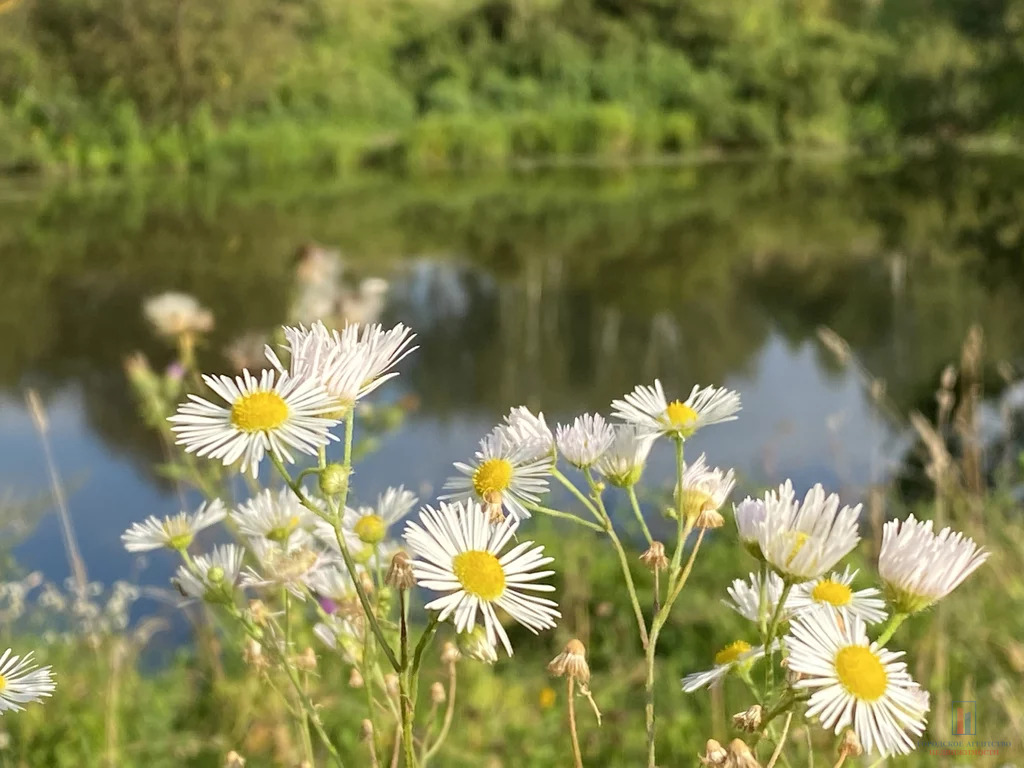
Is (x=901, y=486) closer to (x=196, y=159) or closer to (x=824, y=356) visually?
(x=824, y=356)

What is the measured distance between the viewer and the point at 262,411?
21 centimetres

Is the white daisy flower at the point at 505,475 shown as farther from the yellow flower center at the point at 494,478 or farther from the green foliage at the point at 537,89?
the green foliage at the point at 537,89

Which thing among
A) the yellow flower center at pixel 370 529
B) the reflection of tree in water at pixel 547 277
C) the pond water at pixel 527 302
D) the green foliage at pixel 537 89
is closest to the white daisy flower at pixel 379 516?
the yellow flower center at pixel 370 529

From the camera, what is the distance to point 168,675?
42.3 inches

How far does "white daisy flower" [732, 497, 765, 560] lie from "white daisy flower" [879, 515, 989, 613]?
3 centimetres

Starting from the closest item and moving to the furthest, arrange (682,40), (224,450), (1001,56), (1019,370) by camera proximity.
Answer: (224,450) < (1019,370) < (1001,56) < (682,40)

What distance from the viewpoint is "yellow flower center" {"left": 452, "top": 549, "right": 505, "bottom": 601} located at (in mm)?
208

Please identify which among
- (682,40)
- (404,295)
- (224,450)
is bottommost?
(224,450)

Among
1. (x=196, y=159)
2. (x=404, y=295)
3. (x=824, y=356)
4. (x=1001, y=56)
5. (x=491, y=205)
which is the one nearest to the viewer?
(x=824, y=356)

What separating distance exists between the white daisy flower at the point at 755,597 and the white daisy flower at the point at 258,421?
118 mm

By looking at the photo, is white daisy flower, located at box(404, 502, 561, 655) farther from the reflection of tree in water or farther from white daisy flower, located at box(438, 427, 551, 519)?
the reflection of tree in water

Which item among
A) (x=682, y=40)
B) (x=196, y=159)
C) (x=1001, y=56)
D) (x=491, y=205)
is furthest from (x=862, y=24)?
(x=196, y=159)

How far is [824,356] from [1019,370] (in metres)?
0.44

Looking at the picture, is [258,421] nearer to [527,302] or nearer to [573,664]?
[573,664]
